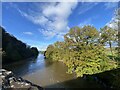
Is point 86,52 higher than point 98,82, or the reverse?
point 86,52

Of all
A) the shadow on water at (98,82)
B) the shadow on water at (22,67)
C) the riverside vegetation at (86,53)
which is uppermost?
the riverside vegetation at (86,53)

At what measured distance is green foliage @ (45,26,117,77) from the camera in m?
20.0

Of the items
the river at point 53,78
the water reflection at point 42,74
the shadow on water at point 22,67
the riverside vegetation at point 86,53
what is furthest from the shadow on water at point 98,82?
the shadow on water at point 22,67

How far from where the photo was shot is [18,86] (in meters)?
8.95

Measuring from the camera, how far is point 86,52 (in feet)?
66.1

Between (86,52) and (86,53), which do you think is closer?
(86,53)

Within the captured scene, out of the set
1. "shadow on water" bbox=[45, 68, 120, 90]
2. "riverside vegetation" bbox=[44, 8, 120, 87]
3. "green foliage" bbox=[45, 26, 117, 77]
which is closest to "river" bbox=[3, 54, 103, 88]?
"shadow on water" bbox=[45, 68, 120, 90]

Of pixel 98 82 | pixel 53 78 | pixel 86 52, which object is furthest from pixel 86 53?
pixel 53 78

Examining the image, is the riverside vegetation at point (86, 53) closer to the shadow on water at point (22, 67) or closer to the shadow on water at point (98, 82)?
the shadow on water at point (98, 82)

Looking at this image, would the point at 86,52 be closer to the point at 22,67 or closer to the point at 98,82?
the point at 98,82

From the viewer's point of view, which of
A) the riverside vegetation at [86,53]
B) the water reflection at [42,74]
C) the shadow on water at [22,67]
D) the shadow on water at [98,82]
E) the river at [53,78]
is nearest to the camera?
the shadow on water at [98,82]

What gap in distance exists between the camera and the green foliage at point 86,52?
787 inches

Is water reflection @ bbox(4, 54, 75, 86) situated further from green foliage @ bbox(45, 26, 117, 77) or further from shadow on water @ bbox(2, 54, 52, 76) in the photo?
green foliage @ bbox(45, 26, 117, 77)

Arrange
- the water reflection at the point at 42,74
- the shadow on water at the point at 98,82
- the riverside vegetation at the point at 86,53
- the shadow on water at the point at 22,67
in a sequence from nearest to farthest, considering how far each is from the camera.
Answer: the shadow on water at the point at 98,82 < the riverside vegetation at the point at 86,53 < the water reflection at the point at 42,74 < the shadow on water at the point at 22,67
